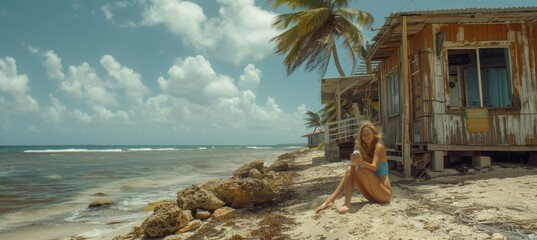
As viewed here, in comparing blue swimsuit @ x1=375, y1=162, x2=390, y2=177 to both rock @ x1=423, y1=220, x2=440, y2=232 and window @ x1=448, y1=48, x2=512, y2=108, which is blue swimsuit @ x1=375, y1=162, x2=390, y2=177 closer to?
rock @ x1=423, y1=220, x2=440, y2=232

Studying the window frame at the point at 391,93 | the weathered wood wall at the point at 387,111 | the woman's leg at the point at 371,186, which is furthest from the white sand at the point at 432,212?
the window frame at the point at 391,93

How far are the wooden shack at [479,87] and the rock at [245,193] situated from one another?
3394 millimetres

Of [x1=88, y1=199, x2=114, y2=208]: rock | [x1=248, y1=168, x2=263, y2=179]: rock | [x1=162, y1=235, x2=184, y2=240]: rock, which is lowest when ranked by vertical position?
[x1=88, y1=199, x2=114, y2=208]: rock

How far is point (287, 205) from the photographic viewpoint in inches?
294

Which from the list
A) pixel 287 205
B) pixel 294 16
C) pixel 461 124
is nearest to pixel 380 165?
pixel 287 205

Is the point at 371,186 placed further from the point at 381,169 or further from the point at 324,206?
the point at 324,206

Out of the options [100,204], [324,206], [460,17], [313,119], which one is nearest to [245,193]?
[324,206]

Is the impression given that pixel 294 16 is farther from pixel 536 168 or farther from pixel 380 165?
pixel 380 165

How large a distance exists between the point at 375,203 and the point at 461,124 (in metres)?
4.30

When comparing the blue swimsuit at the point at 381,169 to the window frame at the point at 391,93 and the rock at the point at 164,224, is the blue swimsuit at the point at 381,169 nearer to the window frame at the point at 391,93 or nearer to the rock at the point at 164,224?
the rock at the point at 164,224

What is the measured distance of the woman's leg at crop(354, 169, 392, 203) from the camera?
5.28 m

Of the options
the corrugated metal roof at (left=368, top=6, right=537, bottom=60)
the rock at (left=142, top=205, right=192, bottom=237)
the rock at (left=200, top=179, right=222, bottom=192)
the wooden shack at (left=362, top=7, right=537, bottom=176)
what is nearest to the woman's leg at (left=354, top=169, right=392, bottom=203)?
the wooden shack at (left=362, top=7, right=537, bottom=176)

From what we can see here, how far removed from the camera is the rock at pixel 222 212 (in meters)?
7.29

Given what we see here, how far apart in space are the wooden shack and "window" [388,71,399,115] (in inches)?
66.2
